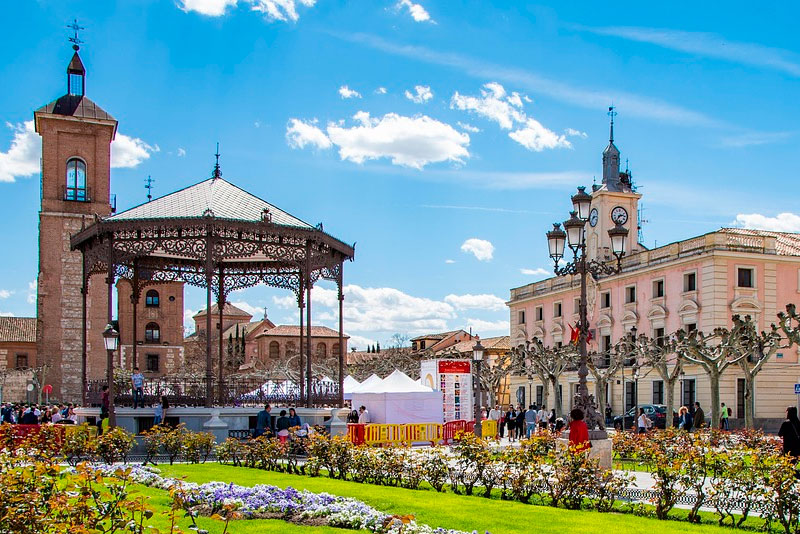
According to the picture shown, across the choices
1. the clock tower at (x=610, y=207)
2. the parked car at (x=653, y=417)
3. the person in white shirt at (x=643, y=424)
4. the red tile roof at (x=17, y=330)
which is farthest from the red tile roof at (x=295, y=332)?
the person in white shirt at (x=643, y=424)

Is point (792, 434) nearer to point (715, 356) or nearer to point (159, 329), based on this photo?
point (715, 356)

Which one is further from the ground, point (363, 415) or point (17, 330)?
point (17, 330)

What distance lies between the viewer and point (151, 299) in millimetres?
65000

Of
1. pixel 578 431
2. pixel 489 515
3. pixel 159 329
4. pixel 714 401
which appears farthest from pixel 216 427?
pixel 159 329

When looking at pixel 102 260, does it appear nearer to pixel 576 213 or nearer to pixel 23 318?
pixel 576 213

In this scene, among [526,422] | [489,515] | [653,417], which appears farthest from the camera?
[653,417]

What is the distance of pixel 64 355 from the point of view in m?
48.8

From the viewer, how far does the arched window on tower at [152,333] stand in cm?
6412

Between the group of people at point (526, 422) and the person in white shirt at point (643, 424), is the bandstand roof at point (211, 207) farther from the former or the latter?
the person in white shirt at point (643, 424)

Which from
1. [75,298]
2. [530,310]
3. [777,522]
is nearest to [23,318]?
[75,298]

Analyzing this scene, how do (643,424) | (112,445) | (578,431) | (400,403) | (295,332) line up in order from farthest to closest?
(295,332) → (643,424) → (400,403) → (112,445) → (578,431)

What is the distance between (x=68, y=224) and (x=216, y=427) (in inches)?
1343

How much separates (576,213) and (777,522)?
7.38 metres

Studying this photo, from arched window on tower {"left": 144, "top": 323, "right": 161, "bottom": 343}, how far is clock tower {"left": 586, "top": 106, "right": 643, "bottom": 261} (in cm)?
3215
